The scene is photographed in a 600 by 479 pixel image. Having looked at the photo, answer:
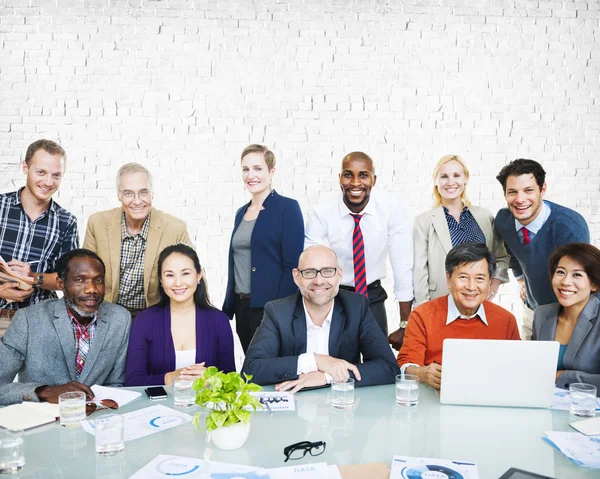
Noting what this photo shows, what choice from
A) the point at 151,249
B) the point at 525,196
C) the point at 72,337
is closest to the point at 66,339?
the point at 72,337

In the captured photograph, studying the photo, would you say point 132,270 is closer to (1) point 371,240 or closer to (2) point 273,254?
(2) point 273,254

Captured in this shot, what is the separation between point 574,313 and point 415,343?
0.70 m

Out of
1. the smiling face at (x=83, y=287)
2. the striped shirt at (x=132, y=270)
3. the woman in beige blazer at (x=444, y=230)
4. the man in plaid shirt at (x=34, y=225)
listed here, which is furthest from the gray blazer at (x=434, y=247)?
the man in plaid shirt at (x=34, y=225)

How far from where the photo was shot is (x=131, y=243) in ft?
9.98

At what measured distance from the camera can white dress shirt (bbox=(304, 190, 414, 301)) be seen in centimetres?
330

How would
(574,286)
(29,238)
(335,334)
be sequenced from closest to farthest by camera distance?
(574,286) < (335,334) < (29,238)

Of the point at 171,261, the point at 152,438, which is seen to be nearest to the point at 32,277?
the point at 171,261

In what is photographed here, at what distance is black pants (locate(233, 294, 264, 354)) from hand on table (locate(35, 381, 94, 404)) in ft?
4.43

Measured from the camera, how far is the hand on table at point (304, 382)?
2.07 meters

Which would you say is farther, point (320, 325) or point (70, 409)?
point (320, 325)

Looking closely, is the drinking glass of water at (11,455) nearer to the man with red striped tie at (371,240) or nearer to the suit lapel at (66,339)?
the suit lapel at (66,339)

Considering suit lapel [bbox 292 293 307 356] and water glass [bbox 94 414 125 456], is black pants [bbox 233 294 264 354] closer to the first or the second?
suit lapel [bbox 292 293 307 356]

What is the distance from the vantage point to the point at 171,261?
258 cm

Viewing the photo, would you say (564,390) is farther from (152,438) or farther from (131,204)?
(131,204)
